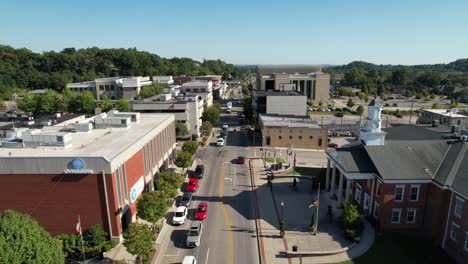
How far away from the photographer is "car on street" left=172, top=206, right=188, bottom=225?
122 ft

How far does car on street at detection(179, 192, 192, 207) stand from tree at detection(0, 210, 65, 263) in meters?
17.9

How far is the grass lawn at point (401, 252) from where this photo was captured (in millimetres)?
30016

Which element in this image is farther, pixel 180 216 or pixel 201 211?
pixel 201 211

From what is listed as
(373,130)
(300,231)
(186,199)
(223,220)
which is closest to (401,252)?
(300,231)

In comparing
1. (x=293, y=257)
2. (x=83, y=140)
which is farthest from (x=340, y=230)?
(x=83, y=140)

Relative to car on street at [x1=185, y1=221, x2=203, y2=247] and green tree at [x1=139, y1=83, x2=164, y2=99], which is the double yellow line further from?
green tree at [x1=139, y1=83, x2=164, y2=99]

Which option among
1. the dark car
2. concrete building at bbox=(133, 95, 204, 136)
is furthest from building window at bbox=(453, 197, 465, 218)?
concrete building at bbox=(133, 95, 204, 136)

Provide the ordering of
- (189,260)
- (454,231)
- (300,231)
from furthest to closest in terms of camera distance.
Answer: (300,231) → (454,231) → (189,260)

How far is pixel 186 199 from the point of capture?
4241cm

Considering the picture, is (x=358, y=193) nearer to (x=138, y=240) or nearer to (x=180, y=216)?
(x=180, y=216)

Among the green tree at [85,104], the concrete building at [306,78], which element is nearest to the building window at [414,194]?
the green tree at [85,104]

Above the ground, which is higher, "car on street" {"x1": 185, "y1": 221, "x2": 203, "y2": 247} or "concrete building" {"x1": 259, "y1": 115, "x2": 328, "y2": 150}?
"concrete building" {"x1": 259, "y1": 115, "x2": 328, "y2": 150}

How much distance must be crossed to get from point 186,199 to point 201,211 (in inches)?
166

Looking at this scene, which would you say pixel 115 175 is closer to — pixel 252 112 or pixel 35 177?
pixel 35 177
